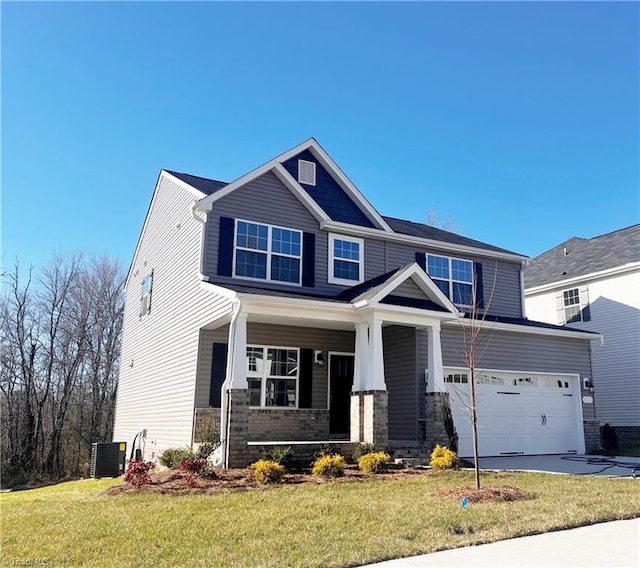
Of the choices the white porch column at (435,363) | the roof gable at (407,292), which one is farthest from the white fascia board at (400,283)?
the white porch column at (435,363)

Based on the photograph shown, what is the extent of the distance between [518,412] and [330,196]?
8087 millimetres

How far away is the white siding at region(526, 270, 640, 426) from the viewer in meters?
19.1

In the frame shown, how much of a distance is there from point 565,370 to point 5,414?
24.8 meters

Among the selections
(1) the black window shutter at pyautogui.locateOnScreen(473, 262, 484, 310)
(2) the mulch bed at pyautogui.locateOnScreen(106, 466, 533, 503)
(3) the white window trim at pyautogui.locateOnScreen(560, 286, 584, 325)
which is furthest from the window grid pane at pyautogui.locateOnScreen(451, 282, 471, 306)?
(2) the mulch bed at pyautogui.locateOnScreen(106, 466, 533, 503)

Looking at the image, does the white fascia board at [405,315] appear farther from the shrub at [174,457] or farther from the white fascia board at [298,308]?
the shrub at [174,457]

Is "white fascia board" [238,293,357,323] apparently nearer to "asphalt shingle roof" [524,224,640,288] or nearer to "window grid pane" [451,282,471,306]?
"window grid pane" [451,282,471,306]

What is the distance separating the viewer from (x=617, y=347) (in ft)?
64.3

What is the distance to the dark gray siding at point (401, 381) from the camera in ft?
45.4

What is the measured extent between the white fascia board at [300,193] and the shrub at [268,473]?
24.9 feet

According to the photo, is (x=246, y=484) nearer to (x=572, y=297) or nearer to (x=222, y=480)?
(x=222, y=480)

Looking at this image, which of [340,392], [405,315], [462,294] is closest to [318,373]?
[340,392]

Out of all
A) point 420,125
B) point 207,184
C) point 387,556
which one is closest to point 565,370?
point 420,125

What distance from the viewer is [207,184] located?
16.1 meters

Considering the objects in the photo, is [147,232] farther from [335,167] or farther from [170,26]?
[170,26]
